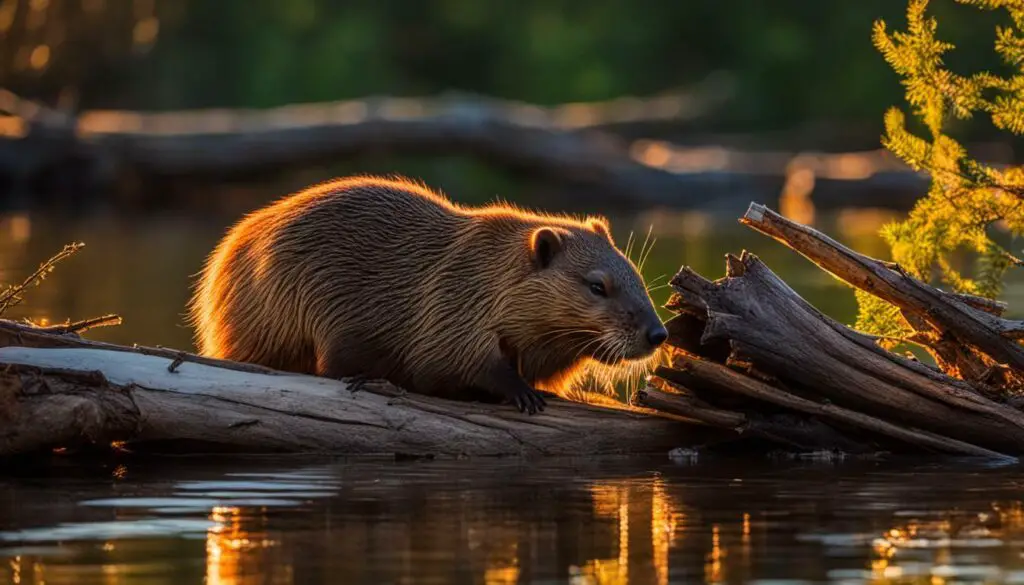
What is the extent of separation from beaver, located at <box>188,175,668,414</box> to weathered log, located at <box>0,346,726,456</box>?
0.72ft

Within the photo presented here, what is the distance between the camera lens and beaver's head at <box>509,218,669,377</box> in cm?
955

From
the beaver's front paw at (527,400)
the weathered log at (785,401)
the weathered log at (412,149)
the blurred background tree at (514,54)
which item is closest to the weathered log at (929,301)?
the weathered log at (785,401)

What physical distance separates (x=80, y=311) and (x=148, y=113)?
27.2m

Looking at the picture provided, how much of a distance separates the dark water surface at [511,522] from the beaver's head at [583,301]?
2.07 ft

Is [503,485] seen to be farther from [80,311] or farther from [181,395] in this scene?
[80,311]

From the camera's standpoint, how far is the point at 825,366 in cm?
927

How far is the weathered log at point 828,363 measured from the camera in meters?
9.19

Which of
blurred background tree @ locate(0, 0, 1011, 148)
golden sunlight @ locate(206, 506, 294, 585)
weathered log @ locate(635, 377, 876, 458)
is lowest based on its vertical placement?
golden sunlight @ locate(206, 506, 294, 585)

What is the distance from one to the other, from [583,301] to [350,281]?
1197 mm

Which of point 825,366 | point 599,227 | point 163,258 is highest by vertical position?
point 163,258

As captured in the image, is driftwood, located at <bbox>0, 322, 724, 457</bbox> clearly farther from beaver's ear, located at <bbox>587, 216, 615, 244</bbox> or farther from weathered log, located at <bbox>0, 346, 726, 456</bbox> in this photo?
beaver's ear, located at <bbox>587, 216, 615, 244</bbox>

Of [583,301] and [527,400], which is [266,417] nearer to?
[527,400]

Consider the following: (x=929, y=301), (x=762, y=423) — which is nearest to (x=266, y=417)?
(x=762, y=423)

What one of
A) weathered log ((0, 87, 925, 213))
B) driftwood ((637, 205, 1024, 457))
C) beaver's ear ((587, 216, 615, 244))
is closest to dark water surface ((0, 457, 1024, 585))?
driftwood ((637, 205, 1024, 457))
